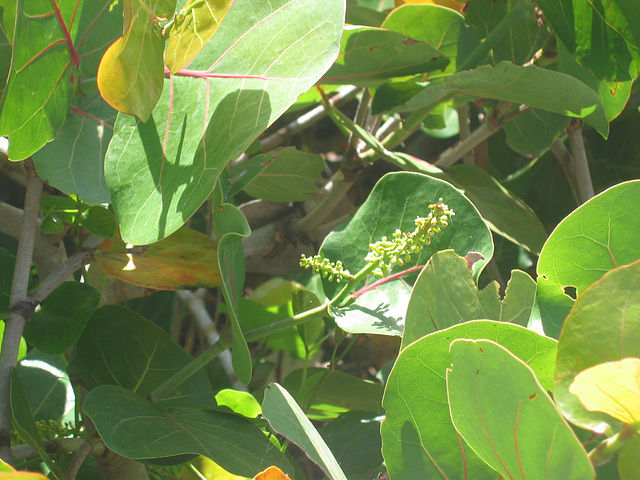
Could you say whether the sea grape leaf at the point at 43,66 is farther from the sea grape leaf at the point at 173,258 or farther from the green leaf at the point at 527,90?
the green leaf at the point at 527,90

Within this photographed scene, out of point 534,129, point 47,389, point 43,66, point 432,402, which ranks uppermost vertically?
point 43,66

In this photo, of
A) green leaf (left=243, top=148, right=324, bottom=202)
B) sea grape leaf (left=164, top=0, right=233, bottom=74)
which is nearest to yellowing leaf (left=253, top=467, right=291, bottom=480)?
sea grape leaf (left=164, top=0, right=233, bottom=74)

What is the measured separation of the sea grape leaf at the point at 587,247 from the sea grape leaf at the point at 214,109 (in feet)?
0.78

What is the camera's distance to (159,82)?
52 centimetres

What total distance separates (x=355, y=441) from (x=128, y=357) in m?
0.28

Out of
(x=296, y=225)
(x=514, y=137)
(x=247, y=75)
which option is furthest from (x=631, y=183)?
(x=296, y=225)

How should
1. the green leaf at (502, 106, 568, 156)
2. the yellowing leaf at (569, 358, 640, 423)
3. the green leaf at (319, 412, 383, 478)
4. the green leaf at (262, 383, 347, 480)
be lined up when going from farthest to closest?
the green leaf at (502, 106, 568, 156)
the green leaf at (319, 412, 383, 478)
the green leaf at (262, 383, 347, 480)
the yellowing leaf at (569, 358, 640, 423)

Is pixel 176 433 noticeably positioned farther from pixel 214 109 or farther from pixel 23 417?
pixel 214 109

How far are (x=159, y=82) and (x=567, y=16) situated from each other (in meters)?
0.48

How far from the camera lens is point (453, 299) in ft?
1.57

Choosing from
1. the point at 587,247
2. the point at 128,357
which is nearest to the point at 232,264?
the point at 128,357

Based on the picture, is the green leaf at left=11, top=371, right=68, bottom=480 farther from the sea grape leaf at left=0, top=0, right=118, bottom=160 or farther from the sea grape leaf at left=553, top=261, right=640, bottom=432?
the sea grape leaf at left=553, top=261, right=640, bottom=432

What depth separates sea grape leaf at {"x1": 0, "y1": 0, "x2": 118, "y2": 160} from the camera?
21.9 inches

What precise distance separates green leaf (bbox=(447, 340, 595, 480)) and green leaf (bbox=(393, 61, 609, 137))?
415 millimetres
